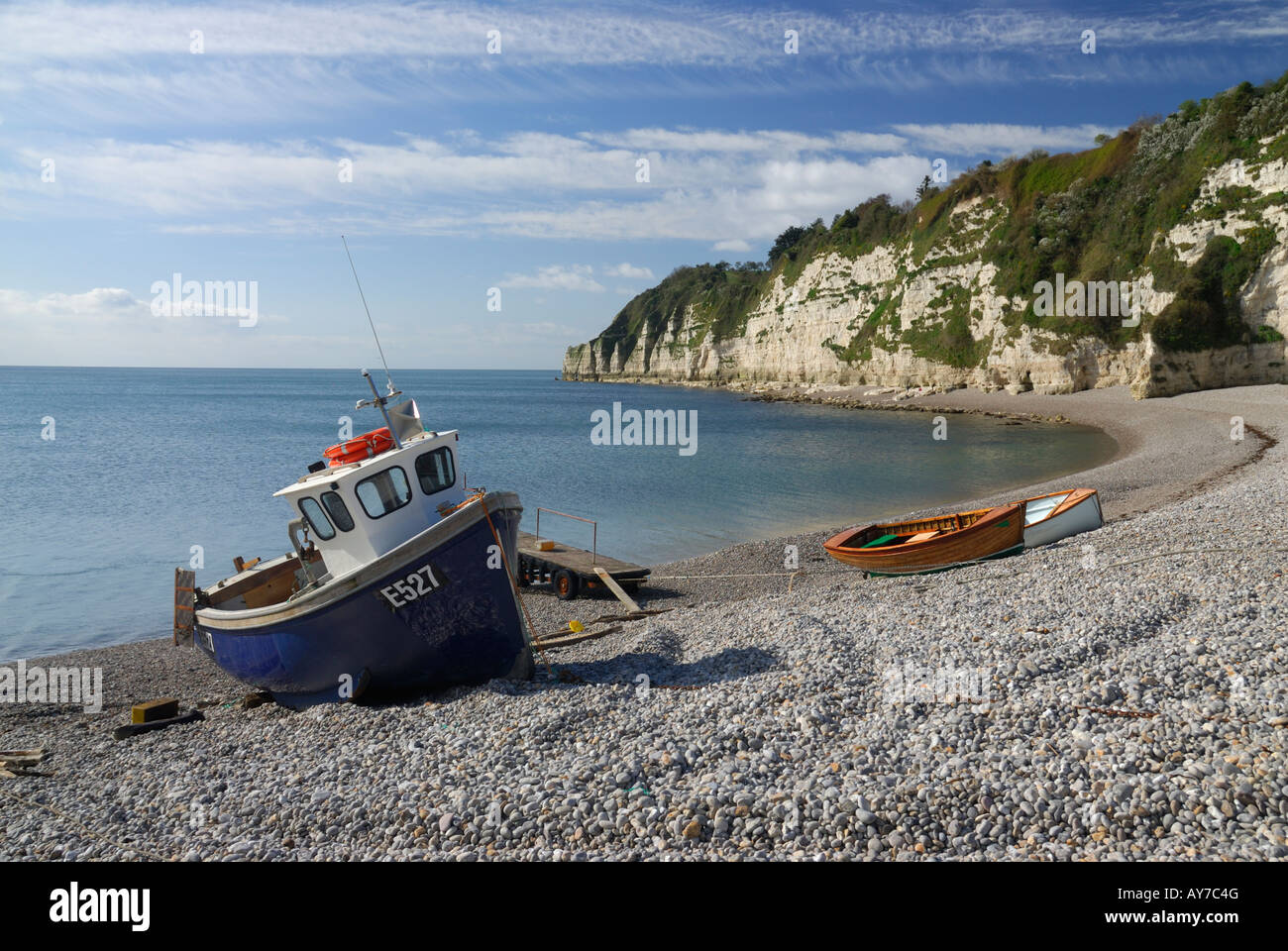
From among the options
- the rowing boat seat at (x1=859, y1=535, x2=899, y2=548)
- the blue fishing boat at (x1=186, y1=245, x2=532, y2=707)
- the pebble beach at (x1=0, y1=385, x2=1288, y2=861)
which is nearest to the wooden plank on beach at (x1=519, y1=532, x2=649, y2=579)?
the pebble beach at (x1=0, y1=385, x2=1288, y2=861)

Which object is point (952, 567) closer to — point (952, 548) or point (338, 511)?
point (952, 548)

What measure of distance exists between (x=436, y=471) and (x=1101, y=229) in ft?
235

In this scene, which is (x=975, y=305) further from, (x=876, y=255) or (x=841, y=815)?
(x=841, y=815)

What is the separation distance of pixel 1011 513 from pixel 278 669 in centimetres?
1447

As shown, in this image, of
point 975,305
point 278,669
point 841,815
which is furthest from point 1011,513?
point 975,305

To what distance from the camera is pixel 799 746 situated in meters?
7.73

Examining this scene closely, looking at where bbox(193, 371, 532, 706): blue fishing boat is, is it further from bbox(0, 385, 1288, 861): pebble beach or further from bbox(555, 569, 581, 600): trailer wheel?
bbox(555, 569, 581, 600): trailer wheel

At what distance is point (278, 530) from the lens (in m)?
29.5

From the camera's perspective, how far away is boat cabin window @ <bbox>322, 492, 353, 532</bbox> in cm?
1138

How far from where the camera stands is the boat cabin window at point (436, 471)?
11.9 metres

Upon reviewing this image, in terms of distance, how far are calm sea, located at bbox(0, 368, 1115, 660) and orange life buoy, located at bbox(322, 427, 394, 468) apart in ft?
34.6

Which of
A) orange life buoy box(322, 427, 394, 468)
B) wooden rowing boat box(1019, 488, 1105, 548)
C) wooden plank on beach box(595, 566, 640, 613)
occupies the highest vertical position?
orange life buoy box(322, 427, 394, 468)

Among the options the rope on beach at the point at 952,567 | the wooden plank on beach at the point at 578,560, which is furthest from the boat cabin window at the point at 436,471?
the rope on beach at the point at 952,567

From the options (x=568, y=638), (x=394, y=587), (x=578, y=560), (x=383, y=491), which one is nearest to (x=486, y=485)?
(x=578, y=560)
